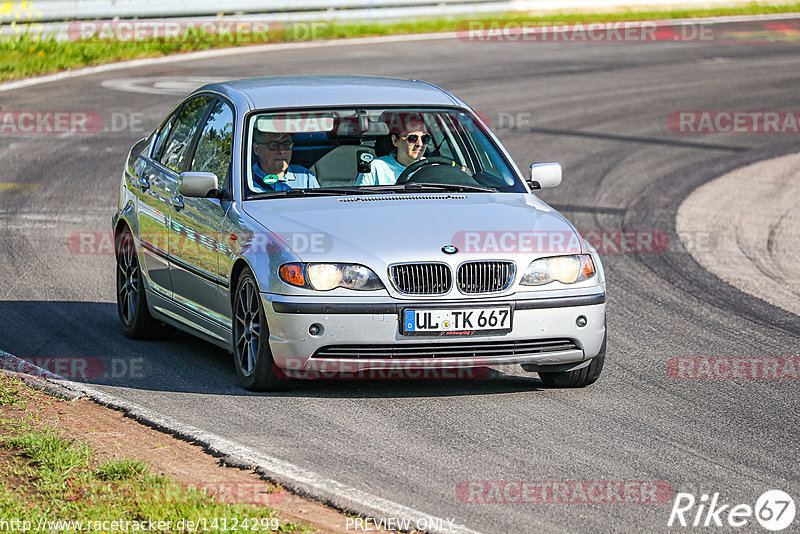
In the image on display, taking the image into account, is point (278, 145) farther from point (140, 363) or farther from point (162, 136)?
point (140, 363)

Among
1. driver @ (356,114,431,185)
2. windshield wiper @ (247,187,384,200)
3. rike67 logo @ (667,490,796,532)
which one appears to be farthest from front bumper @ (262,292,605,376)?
A: driver @ (356,114,431,185)

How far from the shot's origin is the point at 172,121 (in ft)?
31.4

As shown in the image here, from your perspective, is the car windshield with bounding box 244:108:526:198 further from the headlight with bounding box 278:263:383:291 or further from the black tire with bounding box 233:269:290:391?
the headlight with bounding box 278:263:383:291

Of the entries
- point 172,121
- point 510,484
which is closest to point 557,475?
point 510,484

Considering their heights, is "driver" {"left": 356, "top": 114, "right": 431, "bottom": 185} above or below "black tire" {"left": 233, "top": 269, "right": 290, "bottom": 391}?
above

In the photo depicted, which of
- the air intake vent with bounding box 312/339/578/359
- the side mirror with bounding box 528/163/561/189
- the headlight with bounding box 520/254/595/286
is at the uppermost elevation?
the side mirror with bounding box 528/163/561/189

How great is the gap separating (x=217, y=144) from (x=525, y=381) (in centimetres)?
249

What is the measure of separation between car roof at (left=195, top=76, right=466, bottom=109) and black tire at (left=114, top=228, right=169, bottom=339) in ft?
4.35

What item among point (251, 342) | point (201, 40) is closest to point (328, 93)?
point (251, 342)

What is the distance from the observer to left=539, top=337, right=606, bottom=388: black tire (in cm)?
777

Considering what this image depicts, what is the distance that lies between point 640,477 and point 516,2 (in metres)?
28.3

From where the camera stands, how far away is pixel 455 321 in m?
7.21

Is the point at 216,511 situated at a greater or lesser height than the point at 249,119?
lesser

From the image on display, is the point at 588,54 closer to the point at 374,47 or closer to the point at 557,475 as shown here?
the point at 374,47
